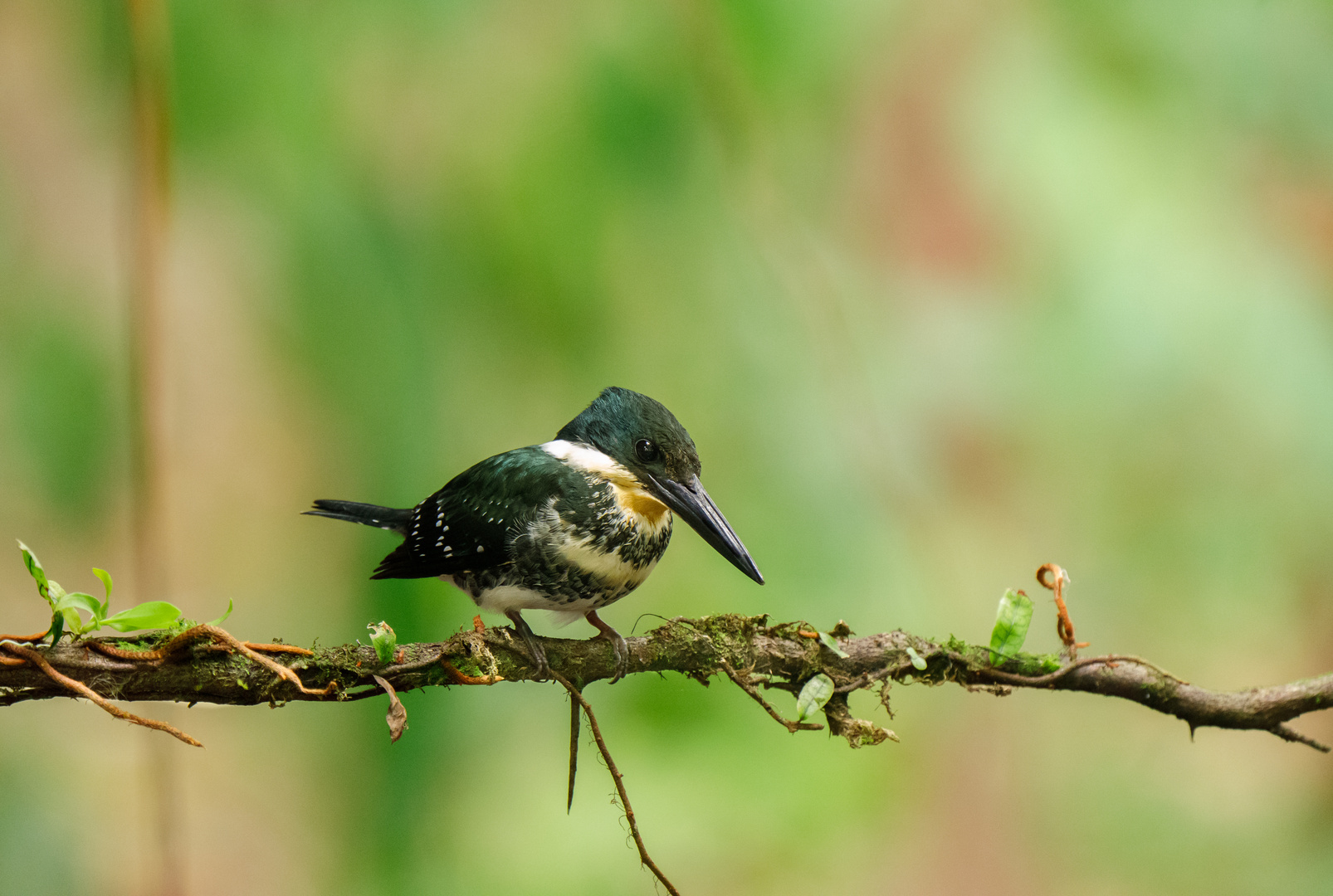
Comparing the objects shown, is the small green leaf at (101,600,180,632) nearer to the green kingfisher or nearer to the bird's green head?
the green kingfisher

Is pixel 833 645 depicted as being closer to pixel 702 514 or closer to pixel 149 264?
pixel 702 514

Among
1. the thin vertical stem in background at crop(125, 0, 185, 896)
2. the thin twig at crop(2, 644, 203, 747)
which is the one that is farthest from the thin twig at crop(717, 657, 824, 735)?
the thin vertical stem in background at crop(125, 0, 185, 896)

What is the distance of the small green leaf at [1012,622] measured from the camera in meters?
1.23

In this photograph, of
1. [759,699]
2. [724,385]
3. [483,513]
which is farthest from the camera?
[724,385]

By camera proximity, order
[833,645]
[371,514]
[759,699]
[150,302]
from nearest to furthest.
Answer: [759,699]
[833,645]
[371,514]
[150,302]

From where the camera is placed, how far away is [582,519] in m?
1.25

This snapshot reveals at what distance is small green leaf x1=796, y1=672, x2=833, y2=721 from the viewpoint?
1156 millimetres

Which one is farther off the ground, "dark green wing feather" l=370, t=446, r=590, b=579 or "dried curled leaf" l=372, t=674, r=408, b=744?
"dark green wing feather" l=370, t=446, r=590, b=579

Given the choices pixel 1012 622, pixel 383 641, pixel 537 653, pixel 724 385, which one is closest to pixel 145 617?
pixel 383 641

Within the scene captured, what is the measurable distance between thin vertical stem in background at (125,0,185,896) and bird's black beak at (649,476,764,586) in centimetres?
109

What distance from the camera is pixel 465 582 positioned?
1.37m

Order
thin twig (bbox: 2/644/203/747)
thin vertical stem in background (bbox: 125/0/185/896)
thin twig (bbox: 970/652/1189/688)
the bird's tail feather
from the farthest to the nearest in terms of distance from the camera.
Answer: thin vertical stem in background (bbox: 125/0/185/896)
the bird's tail feather
thin twig (bbox: 970/652/1189/688)
thin twig (bbox: 2/644/203/747)

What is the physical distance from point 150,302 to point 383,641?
120 cm

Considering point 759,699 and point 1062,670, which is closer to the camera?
point 759,699
